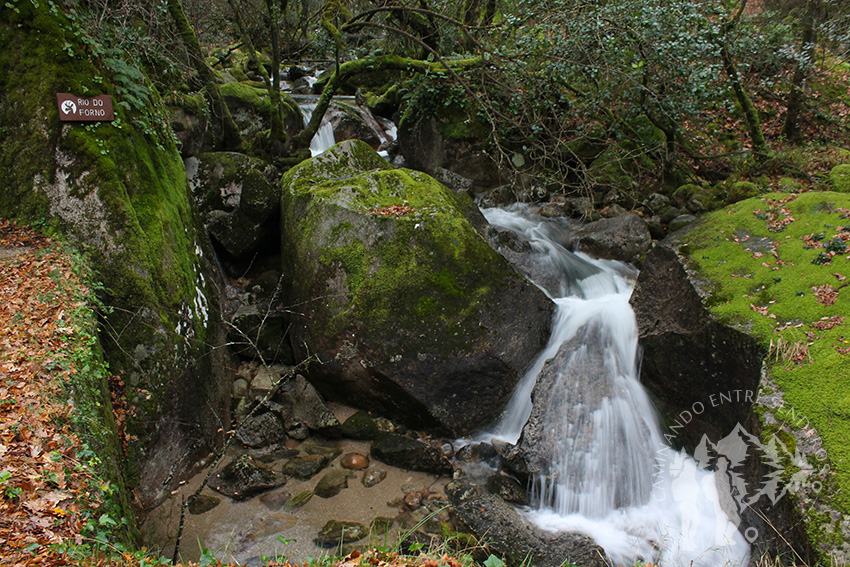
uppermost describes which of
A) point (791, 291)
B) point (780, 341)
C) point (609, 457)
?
point (791, 291)

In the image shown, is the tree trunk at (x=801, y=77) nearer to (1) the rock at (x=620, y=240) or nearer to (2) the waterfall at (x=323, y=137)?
(1) the rock at (x=620, y=240)

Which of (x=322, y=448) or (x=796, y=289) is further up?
(x=796, y=289)

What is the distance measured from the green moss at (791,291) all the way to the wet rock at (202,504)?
546cm

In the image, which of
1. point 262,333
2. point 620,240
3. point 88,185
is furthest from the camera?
point 620,240

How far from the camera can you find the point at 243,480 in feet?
17.3

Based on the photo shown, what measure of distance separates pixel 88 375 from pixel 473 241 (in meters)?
4.57

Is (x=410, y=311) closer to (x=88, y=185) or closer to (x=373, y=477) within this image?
(x=373, y=477)

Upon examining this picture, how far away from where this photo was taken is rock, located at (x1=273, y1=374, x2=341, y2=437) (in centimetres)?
620

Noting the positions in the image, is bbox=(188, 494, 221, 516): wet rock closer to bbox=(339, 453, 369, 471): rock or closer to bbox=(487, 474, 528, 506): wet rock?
bbox=(339, 453, 369, 471): rock

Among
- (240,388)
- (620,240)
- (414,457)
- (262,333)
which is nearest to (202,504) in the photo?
(240,388)

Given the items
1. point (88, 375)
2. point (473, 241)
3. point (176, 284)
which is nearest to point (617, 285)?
point (473, 241)

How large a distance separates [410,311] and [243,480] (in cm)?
273

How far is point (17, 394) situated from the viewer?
11.2ft
